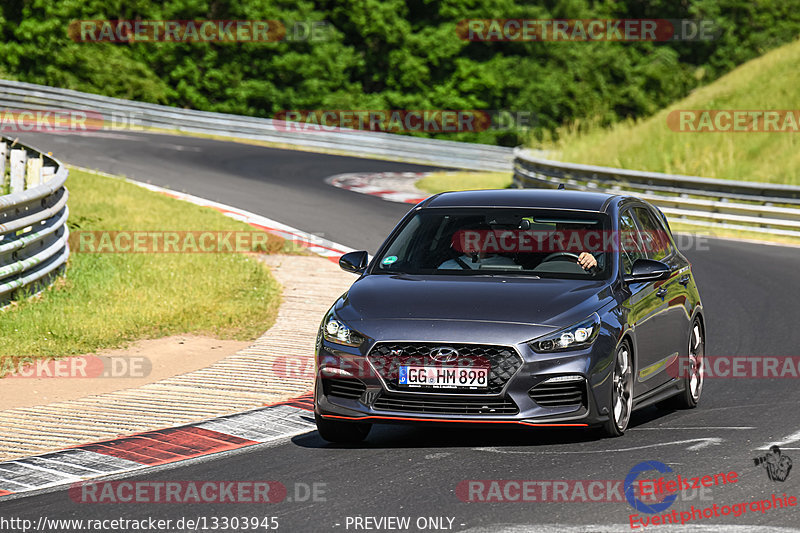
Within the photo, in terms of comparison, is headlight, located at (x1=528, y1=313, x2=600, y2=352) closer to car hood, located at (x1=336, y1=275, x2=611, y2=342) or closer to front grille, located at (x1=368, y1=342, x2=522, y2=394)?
car hood, located at (x1=336, y1=275, x2=611, y2=342)

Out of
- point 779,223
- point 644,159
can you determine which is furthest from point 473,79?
point 779,223

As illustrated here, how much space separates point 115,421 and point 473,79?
57042 millimetres

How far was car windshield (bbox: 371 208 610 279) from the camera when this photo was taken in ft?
28.7

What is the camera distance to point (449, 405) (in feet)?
24.9

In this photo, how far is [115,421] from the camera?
8867mm

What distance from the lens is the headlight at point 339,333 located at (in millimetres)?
7775

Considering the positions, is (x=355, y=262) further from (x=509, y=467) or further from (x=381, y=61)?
(x=381, y=61)

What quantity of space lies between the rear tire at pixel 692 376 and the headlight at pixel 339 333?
2825mm

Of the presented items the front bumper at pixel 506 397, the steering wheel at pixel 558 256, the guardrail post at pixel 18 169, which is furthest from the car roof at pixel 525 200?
the guardrail post at pixel 18 169

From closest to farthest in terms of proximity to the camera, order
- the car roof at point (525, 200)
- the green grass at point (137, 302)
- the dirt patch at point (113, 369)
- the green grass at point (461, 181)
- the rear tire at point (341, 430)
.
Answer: the rear tire at point (341, 430)
the car roof at point (525, 200)
the dirt patch at point (113, 369)
the green grass at point (137, 302)
the green grass at point (461, 181)

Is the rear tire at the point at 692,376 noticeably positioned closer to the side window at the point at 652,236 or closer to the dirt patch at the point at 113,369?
the side window at the point at 652,236

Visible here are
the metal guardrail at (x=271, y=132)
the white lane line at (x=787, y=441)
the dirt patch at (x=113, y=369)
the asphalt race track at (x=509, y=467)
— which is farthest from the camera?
the metal guardrail at (x=271, y=132)

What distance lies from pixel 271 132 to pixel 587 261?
32438 millimetres

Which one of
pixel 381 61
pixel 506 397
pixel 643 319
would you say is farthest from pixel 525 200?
pixel 381 61
